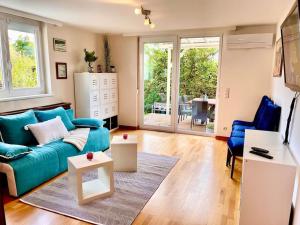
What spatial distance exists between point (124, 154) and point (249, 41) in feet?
10.4

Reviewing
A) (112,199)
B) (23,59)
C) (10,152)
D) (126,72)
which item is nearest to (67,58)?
(23,59)

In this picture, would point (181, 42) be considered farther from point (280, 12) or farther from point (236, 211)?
point (236, 211)

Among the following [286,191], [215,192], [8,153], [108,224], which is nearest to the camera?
[286,191]

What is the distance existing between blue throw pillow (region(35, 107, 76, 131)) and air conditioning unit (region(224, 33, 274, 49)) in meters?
3.37

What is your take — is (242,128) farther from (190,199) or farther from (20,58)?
(20,58)

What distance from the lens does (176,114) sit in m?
5.13

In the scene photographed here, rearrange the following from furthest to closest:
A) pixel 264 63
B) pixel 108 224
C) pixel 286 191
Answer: pixel 264 63 → pixel 108 224 → pixel 286 191

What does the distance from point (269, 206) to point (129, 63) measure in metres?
4.32

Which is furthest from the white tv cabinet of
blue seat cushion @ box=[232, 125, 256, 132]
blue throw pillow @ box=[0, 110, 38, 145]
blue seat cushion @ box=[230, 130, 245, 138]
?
blue throw pillow @ box=[0, 110, 38, 145]

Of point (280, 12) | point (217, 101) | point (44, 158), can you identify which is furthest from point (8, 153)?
point (280, 12)

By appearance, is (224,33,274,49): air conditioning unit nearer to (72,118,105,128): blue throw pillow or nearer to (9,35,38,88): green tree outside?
(72,118,105,128): blue throw pillow

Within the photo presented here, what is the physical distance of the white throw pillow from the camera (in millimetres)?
2994

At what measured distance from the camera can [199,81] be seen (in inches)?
196

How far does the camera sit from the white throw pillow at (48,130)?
2994mm
